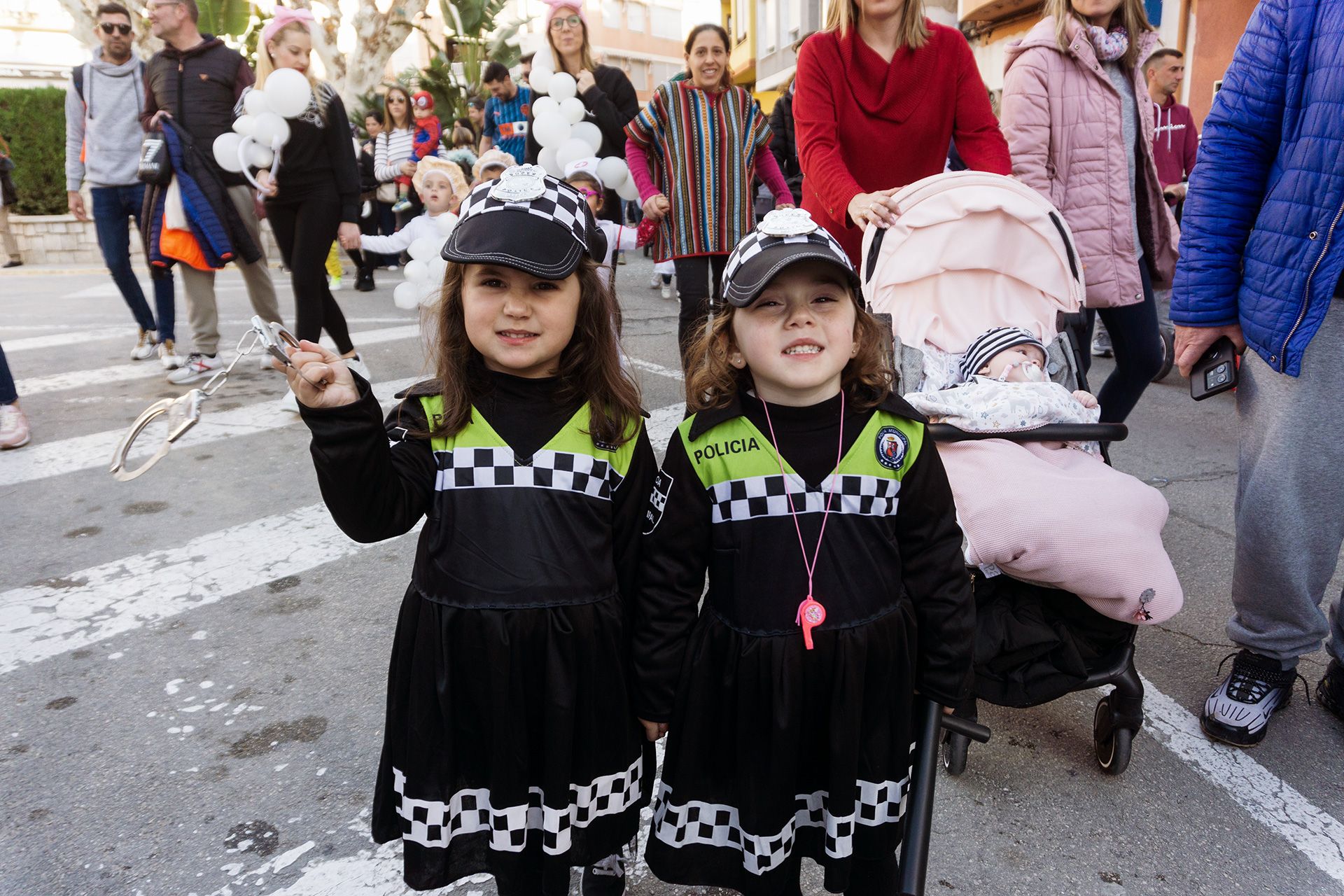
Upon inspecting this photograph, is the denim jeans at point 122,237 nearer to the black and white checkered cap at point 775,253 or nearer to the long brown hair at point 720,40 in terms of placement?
the long brown hair at point 720,40

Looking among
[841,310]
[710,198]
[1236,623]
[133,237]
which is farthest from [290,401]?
[133,237]

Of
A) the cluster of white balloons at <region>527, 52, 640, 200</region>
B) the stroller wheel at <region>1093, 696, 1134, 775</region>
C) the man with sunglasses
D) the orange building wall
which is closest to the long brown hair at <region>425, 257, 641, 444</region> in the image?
the stroller wheel at <region>1093, 696, 1134, 775</region>

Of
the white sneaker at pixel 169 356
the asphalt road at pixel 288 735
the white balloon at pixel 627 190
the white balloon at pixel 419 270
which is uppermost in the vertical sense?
the white balloon at pixel 627 190

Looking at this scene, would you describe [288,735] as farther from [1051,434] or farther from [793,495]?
[1051,434]

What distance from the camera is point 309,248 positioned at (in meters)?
5.27

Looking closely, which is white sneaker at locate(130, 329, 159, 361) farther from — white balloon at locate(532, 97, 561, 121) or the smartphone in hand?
the smartphone in hand

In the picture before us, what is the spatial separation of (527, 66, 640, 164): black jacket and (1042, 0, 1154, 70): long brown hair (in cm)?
296

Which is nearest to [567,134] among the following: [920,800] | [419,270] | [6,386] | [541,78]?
[541,78]

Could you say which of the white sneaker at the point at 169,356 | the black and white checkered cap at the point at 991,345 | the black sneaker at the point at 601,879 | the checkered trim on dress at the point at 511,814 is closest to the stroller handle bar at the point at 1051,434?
the black and white checkered cap at the point at 991,345

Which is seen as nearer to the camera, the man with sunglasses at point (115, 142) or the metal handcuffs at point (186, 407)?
the metal handcuffs at point (186, 407)

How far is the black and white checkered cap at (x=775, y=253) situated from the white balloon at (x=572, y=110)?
4333 mm

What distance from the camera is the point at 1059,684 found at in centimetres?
213

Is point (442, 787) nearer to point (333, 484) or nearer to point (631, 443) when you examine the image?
point (333, 484)

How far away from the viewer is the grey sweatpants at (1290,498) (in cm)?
234
